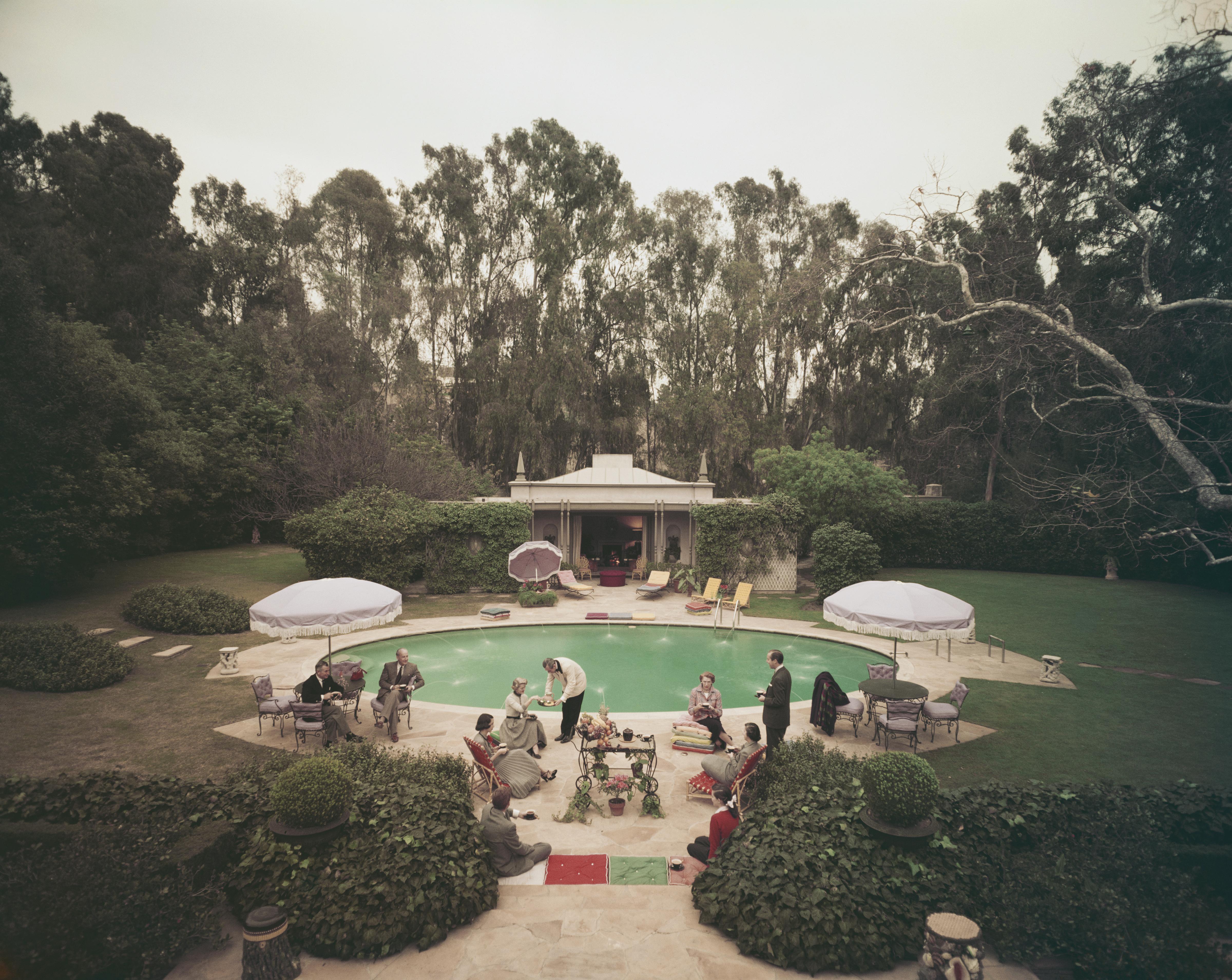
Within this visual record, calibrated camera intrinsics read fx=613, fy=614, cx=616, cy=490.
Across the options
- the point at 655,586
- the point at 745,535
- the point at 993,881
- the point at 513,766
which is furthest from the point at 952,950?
the point at 745,535

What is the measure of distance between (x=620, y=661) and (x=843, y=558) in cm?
794

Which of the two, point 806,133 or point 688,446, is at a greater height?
→ point 806,133

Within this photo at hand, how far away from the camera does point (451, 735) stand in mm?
9672

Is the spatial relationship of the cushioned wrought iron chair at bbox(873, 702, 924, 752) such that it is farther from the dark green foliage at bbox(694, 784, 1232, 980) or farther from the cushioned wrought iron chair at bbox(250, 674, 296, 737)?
the cushioned wrought iron chair at bbox(250, 674, 296, 737)

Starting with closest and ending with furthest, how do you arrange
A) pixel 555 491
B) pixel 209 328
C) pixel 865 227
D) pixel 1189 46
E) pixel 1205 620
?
1. pixel 1189 46
2. pixel 1205 620
3. pixel 555 491
4. pixel 209 328
5. pixel 865 227

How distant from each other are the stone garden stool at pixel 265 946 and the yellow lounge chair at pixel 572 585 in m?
15.7

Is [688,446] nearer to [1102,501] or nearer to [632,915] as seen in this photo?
[1102,501]

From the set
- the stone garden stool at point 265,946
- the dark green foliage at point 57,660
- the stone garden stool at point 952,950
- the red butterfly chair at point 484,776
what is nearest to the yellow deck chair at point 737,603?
the red butterfly chair at point 484,776

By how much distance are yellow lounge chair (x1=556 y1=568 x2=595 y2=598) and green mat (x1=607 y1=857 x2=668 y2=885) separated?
46.9 feet

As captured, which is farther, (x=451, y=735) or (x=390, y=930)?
(x=451, y=735)

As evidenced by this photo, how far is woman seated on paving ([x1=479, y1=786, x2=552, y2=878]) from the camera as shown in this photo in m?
6.10

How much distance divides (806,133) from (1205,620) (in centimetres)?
2298

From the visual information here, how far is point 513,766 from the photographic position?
25.8 ft

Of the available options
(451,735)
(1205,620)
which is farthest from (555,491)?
(1205,620)
